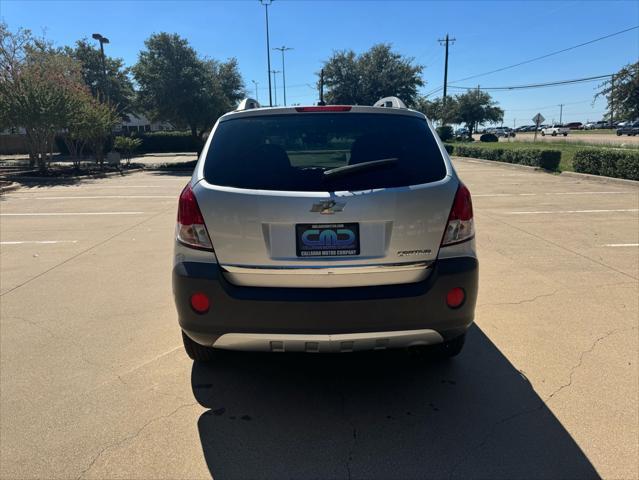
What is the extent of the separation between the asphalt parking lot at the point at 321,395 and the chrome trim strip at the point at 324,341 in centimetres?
49

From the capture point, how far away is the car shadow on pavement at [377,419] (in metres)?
2.33

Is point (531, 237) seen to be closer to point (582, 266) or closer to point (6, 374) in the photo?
point (582, 266)

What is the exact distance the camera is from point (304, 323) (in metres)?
2.46

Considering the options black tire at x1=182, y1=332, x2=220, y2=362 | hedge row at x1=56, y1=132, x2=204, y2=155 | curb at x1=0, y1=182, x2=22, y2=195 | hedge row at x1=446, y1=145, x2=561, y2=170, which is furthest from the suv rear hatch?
hedge row at x1=56, y1=132, x2=204, y2=155

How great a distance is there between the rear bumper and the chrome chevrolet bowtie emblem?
1.41 feet

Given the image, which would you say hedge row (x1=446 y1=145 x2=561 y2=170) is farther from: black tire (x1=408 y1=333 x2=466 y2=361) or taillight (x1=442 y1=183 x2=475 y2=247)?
taillight (x1=442 y1=183 x2=475 y2=247)

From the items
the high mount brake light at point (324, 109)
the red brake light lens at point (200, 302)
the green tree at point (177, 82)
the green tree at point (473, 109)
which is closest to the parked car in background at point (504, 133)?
the green tree at point (473, 109)

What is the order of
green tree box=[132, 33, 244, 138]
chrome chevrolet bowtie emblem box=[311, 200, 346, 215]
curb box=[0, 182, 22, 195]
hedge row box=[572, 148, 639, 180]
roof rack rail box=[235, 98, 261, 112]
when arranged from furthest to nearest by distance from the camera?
green tree box=[132, 33, 244, 138]
curb box=[0, 182, 22, 195]
hedge row box=[572, 148, 639, 180]
roof rack rail box=[235, 98, 261, 112]
chrome chevrolet bowtie emblem box=[311, 200, 346, 215]

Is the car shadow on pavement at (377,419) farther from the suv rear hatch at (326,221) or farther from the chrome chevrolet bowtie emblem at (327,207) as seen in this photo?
the chrome chevrolet bowtie emblem at (327,207)

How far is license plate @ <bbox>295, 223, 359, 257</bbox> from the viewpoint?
2.48 metres

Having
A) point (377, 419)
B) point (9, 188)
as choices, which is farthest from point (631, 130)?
point (377, 419)

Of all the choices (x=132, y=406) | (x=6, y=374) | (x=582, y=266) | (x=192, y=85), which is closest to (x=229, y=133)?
(x=132, y=406)

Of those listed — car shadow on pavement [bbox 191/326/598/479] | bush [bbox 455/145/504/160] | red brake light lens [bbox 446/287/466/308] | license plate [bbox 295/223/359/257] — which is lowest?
car shadow on pavement [bbox 191/326/598/479]

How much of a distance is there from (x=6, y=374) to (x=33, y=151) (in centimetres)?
2196
